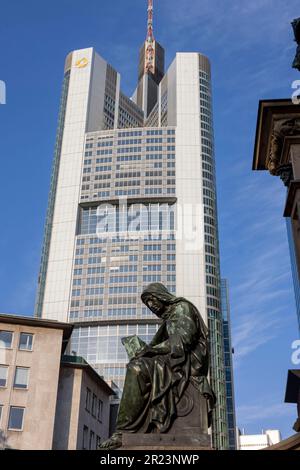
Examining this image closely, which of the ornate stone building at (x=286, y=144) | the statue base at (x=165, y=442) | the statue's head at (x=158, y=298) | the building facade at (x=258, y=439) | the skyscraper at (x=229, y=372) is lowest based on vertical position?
the statue base at (x=165, y=442)

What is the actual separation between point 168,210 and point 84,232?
20481 millimetres

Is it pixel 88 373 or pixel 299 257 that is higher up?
pixel 88 373

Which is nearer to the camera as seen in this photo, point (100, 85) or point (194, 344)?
point (194, 344)

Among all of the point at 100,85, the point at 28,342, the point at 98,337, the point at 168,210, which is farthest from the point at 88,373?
the point at 100,85

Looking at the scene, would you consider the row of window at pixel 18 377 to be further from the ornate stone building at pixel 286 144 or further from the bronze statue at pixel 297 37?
the bronze statue at pixel 297 37

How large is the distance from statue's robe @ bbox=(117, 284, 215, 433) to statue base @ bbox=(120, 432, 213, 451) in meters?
0.19

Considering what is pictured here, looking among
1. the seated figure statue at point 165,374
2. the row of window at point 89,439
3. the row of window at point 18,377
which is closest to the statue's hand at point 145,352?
the seated figure statue at point 165,374

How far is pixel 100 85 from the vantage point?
152 m

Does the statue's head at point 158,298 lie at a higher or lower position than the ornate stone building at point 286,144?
lower

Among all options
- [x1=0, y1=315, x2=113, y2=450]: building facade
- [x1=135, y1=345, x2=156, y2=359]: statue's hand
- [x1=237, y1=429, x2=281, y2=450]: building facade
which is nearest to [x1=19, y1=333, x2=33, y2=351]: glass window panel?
[x1=0, y1=315, x2=113, y2=450]: building facade

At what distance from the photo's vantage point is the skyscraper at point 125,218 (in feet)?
390

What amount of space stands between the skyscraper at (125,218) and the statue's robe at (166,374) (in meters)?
104
